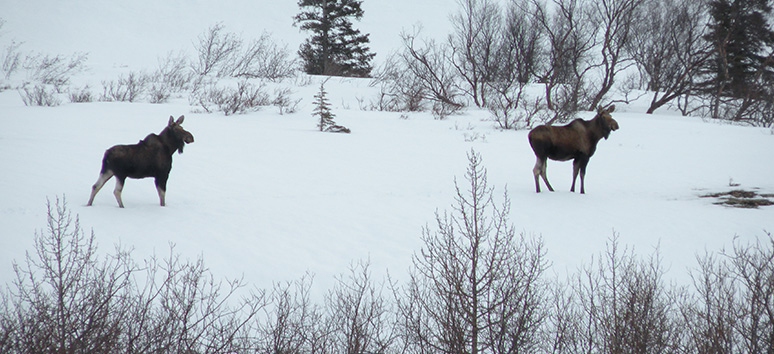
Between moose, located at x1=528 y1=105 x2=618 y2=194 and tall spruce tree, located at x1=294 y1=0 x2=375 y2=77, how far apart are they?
80.3 feet

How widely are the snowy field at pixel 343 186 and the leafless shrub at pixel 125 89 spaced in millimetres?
1747

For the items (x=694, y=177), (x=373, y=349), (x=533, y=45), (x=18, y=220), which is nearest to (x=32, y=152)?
(x=18, y=220)

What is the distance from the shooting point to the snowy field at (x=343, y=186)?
307 inches

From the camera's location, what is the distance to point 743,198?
11266mm

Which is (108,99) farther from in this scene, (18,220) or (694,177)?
(694,177)

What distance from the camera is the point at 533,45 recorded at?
29.9 m

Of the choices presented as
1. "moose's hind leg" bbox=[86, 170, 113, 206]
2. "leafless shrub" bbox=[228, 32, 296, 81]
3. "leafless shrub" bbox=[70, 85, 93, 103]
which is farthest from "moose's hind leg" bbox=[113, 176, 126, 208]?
"leafless shrub" bbox=[228, 32, 296, 81]

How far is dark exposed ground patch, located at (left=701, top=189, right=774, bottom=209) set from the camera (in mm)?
10766

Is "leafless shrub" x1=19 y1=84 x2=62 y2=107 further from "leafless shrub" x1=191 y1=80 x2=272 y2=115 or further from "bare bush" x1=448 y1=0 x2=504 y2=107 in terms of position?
"bare bush" x1=448 y1=0 x2=504 y2=107

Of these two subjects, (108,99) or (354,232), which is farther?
(108,99)

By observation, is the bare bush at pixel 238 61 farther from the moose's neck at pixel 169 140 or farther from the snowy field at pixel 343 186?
the moose's neck at pixel 169 140

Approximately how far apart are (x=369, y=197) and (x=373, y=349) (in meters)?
5.64

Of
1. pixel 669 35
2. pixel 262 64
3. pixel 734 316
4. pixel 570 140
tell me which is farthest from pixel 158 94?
pixel 669 35

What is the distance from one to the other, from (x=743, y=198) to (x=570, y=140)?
12.3 ft
